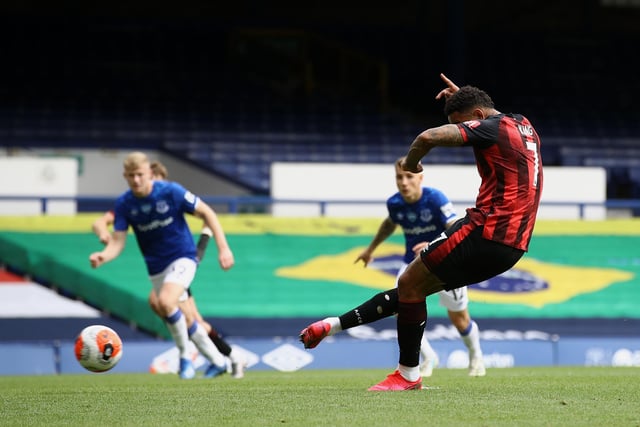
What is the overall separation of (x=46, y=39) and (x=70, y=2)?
2738 millimetres

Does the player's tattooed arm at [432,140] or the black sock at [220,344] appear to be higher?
the player's tattooed arm at [432,140]

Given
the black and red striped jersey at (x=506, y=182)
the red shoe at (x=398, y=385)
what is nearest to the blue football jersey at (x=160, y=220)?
the red shoe at (x=398, y=385)

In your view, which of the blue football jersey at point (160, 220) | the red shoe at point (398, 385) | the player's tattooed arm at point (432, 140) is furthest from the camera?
the blue football jersey at point (160, 220)

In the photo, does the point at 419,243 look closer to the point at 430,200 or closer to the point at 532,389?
the point at 430,200

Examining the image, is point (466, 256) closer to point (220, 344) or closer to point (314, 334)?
point (314, 334)

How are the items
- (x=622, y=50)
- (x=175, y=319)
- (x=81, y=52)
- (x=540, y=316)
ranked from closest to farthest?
(x=175, y=319) < (x=540, y=316) < (x=81, y=52) < (x=622, y=50)

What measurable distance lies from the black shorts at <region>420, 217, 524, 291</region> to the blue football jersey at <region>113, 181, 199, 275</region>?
158 inches

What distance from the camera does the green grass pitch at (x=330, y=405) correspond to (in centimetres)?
561

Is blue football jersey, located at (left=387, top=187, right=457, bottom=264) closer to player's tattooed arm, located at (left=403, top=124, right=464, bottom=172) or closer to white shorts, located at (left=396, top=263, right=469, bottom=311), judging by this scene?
white shorts, located at (left=396, top=263, right=469, bottom=311)

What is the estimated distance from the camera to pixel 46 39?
2769 centimetres

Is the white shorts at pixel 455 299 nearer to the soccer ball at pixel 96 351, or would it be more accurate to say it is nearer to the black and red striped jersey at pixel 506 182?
the soccer ball at pixel 96 351

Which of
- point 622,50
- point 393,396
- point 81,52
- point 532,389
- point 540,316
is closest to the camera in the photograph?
point 393,396

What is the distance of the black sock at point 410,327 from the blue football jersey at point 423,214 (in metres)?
3.33

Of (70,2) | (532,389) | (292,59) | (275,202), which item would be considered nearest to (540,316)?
(275,202)
